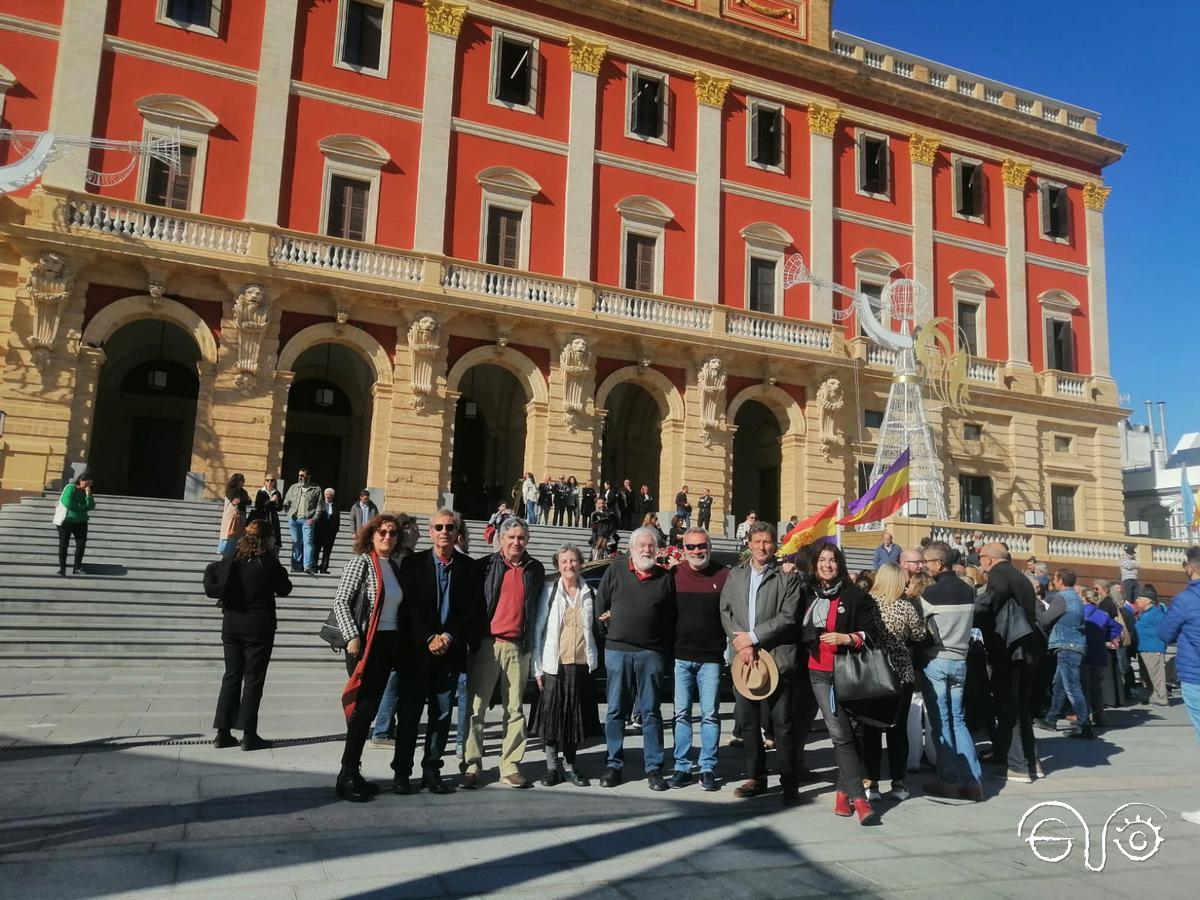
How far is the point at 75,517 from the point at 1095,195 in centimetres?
3215

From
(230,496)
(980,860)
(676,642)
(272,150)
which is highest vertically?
(272,150)

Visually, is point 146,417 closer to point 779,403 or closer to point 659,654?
point 779,403

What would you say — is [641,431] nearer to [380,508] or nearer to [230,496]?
[380,508]

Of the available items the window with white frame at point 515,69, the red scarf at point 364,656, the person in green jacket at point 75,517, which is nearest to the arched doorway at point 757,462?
the window with white frame at point 515,69

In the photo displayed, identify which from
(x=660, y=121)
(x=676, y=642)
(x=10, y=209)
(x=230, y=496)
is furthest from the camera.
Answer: (x=660, y=121)

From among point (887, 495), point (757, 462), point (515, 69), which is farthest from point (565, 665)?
point (757, 462)

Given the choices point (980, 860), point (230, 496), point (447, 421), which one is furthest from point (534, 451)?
point (980, 860)

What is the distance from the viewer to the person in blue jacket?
6.10 m

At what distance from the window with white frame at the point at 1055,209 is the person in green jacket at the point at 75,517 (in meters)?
29.3

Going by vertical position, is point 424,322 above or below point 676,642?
above

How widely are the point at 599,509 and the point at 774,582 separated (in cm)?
1283

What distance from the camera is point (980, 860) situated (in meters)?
4.70

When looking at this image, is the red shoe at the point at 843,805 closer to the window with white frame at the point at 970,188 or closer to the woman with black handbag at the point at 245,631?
the woman with black handbag at the point at 245,631

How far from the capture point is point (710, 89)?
2480 centimetres
